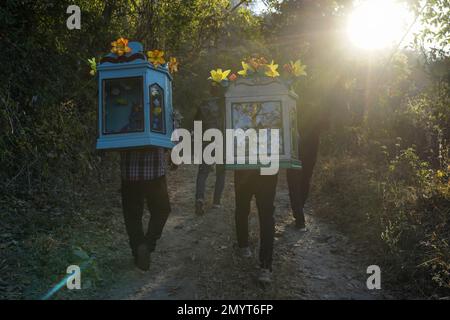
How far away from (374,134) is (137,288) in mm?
8039

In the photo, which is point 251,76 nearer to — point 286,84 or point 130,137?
point 286,84

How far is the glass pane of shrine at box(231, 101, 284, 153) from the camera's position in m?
4.56

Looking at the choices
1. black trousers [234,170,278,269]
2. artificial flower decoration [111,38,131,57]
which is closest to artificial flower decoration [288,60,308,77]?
black trousers [234,170,278,269]

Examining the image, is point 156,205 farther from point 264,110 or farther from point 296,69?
point 296,69

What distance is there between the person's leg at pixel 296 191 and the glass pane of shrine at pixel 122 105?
2597mm

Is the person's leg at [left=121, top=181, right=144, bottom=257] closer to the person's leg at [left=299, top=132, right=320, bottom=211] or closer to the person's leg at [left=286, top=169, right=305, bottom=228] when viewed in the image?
the person's leg at [left=286, top=169, right=305, bottom=228]

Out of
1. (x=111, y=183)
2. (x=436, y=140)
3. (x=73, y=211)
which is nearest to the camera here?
(x=73, y=211)

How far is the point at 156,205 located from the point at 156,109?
0.98 m

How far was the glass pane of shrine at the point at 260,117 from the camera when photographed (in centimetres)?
456

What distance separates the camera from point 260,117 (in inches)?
180

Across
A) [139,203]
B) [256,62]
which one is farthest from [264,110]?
[139,203]

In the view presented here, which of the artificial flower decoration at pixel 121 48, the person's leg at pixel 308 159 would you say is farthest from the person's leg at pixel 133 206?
the person's leg at pixel 308 159

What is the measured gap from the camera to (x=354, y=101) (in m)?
13.9

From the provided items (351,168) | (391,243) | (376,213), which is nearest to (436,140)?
(351,168)
